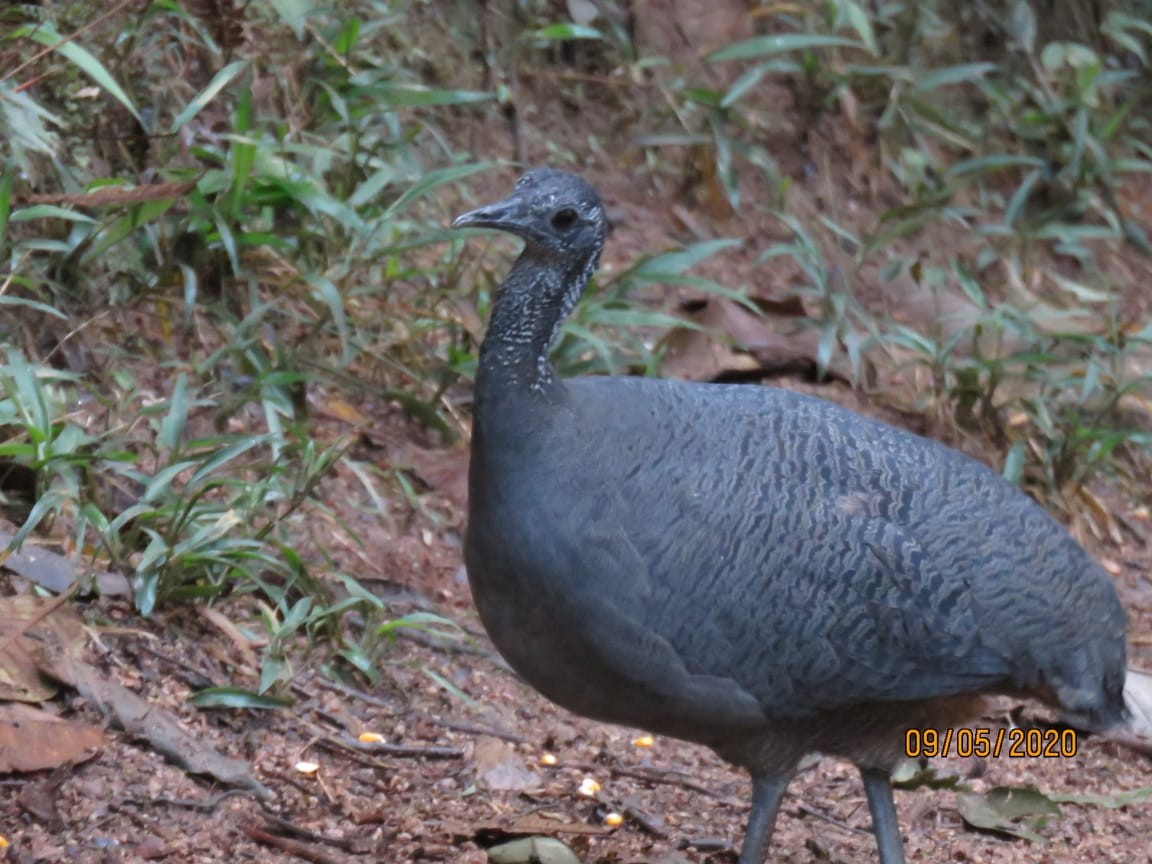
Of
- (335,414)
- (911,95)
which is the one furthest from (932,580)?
(911,95)

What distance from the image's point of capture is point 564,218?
3.81 meters

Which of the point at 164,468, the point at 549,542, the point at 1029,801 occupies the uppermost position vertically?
the point at 549,542

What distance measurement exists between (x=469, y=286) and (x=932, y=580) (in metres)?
3.03

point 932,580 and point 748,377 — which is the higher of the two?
point 932,580

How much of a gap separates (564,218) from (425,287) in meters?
2.53

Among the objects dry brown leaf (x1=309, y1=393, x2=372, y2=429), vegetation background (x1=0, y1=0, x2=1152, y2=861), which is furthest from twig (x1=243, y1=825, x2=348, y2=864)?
dry brown leaf (x1=309, y1=393, x2=372, y2=429)

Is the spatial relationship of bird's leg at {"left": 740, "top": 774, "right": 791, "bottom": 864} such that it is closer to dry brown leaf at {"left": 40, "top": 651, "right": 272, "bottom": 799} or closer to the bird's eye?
dry brown leaf at {"left": 40, "top": 651, "right": 272, "bottom": 799}

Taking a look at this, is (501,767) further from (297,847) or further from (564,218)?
(564,218)

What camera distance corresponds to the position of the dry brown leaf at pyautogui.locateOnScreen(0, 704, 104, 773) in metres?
3.73

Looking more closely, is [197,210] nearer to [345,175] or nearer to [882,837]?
[345,175]

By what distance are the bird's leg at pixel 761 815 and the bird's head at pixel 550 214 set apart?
4.59 ft

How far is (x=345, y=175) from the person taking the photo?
19.6 feet

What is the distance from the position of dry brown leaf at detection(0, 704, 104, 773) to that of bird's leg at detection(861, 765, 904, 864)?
6.33 ft
